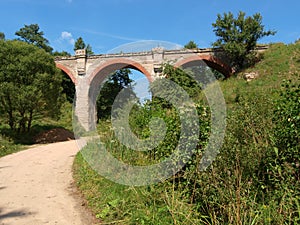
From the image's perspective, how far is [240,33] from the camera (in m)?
17.7

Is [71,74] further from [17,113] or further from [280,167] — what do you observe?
[280,167]

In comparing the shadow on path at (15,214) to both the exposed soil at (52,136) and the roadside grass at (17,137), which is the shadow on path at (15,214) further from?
the exposed soil at (52,136)

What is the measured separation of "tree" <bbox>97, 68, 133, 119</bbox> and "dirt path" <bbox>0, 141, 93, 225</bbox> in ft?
68.9

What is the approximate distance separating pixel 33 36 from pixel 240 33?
1342 inches

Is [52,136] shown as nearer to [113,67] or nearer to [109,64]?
[109,64]

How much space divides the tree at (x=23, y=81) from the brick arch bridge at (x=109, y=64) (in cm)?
715

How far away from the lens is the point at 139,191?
145 inches

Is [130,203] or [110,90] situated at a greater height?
[110,90]

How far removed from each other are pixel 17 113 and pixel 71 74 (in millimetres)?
11369

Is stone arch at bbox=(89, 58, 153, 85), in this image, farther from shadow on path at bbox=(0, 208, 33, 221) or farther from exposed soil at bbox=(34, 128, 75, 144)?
shadow on path at bbox=(0, 208, 33, 221)

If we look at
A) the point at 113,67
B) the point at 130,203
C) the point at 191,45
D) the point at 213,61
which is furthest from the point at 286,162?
the point at 191,45

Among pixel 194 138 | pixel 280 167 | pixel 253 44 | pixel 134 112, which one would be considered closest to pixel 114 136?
pixel 134 112

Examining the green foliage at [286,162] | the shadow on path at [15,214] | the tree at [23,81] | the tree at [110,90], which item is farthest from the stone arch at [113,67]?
the green foliage at [286,162]

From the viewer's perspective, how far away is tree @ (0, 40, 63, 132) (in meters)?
12.9
